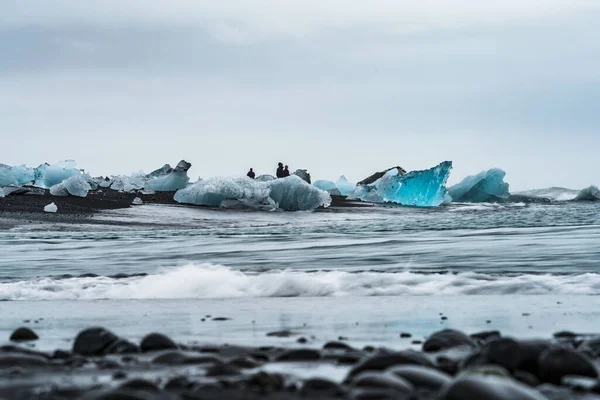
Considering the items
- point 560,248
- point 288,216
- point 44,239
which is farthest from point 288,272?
point 288,216

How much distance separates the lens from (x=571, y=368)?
274 centimetres

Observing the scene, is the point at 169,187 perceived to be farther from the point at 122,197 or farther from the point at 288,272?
the point at 288,272

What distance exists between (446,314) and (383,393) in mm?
2849

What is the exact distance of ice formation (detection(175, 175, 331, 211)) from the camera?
24.2 m

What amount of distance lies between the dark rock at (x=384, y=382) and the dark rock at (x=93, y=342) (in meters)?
1.48

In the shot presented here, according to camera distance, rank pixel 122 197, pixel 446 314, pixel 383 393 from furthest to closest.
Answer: pixel 122 197 → pixel 446 314 → pixel 383 393

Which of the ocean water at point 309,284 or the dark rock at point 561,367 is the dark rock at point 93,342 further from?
the dark rock at point 561,367

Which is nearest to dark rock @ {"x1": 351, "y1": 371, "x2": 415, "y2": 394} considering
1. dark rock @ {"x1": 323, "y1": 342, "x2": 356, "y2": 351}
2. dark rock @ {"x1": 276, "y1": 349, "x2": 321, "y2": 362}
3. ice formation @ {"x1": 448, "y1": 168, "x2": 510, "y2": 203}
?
dark rock @ {"x1": 276, "y1": 349, "x2": 321, "y2": 362}

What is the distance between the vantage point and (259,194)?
79.5 feet

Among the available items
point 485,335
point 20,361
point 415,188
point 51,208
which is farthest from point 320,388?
point 415,188

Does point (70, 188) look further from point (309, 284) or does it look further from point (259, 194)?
point (309, 284)

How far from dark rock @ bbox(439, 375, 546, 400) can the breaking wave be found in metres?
4.57

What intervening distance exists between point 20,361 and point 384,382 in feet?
4.81

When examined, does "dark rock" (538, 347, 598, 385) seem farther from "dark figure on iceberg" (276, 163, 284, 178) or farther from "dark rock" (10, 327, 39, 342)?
"dark figure on iceberg" (276, 163, 284, 178)
